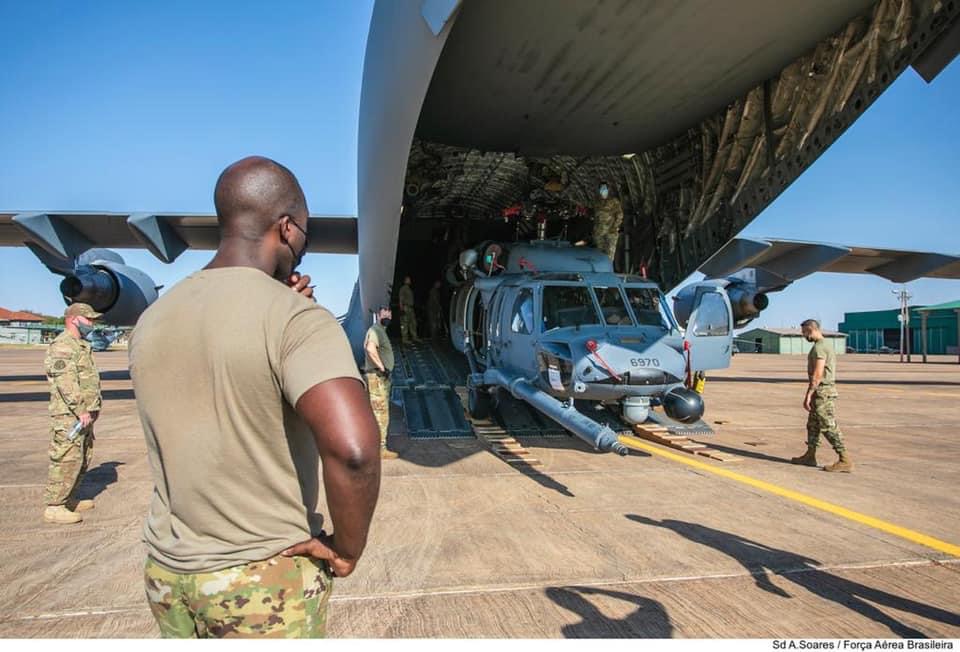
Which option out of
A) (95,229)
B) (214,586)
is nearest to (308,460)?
(214,586)

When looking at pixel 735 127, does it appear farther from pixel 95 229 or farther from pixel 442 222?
pixel 95 229

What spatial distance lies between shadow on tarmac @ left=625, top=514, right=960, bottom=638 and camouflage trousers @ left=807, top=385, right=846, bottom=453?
3.04 meters

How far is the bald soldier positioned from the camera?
1533 mm

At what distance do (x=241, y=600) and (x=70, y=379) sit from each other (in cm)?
486

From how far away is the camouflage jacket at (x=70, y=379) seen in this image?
534 centimetres

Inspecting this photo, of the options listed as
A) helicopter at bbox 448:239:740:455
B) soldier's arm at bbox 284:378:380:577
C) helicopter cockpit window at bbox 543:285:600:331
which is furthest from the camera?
helicopter cockpit window at bbox 543:285:600:331

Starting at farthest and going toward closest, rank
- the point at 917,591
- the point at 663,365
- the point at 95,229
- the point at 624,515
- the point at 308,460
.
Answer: the point at 95,229
the point at 663,365
the point at 624,515
the point at 917,591
the point at 308,460

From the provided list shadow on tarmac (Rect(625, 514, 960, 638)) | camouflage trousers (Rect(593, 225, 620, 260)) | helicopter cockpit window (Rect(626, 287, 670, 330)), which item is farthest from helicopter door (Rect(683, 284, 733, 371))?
shadow on tarmac (Rect(625, 514, 960, 638))

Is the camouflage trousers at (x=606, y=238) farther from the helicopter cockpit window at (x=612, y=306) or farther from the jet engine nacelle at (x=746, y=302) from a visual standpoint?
the helicopter cockpit window at (x=612, y=306)

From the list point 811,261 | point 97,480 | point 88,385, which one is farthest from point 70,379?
point 811,261

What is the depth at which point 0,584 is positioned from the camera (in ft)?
12.6

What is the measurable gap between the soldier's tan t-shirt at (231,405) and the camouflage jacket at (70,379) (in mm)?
4400

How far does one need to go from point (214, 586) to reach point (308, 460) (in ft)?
1.26

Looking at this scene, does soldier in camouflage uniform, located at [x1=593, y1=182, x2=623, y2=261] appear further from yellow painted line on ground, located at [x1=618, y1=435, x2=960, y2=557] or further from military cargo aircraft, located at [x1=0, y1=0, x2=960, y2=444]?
yellow painted line on ground, located at [x1=618, y1=435, x2=960, y2=557]
